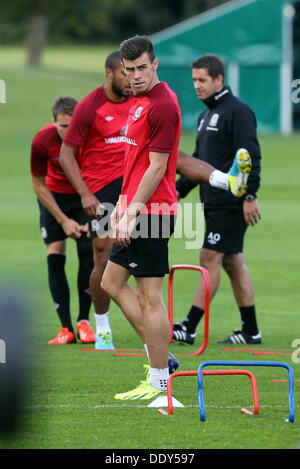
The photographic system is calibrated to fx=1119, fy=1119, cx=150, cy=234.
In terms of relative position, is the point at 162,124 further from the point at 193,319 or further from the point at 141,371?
the point at 193,319

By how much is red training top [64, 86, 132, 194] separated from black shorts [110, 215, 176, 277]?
7.98 feet

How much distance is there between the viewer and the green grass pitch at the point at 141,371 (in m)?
5.67

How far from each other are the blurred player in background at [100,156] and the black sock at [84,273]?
729 mm

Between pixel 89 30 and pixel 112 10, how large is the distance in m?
2.71

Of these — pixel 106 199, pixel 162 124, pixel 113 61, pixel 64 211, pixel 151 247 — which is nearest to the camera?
pixel 162 124

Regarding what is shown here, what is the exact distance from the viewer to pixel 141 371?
8164 millimetres

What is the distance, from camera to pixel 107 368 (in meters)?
8.31

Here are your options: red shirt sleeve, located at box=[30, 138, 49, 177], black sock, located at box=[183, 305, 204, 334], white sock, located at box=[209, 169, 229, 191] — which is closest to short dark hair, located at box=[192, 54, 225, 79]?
red shirt sleeve, located at box=[30, 138, 49, 177]

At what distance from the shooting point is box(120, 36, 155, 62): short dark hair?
6.90 m

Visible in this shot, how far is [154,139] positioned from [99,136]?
270 cm

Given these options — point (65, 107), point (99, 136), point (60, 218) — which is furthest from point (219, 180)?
point (65, 107)

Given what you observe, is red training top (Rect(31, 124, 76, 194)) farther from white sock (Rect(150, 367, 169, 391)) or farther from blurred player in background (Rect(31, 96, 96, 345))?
white sock (Rect(150, 367, 169, 391))
